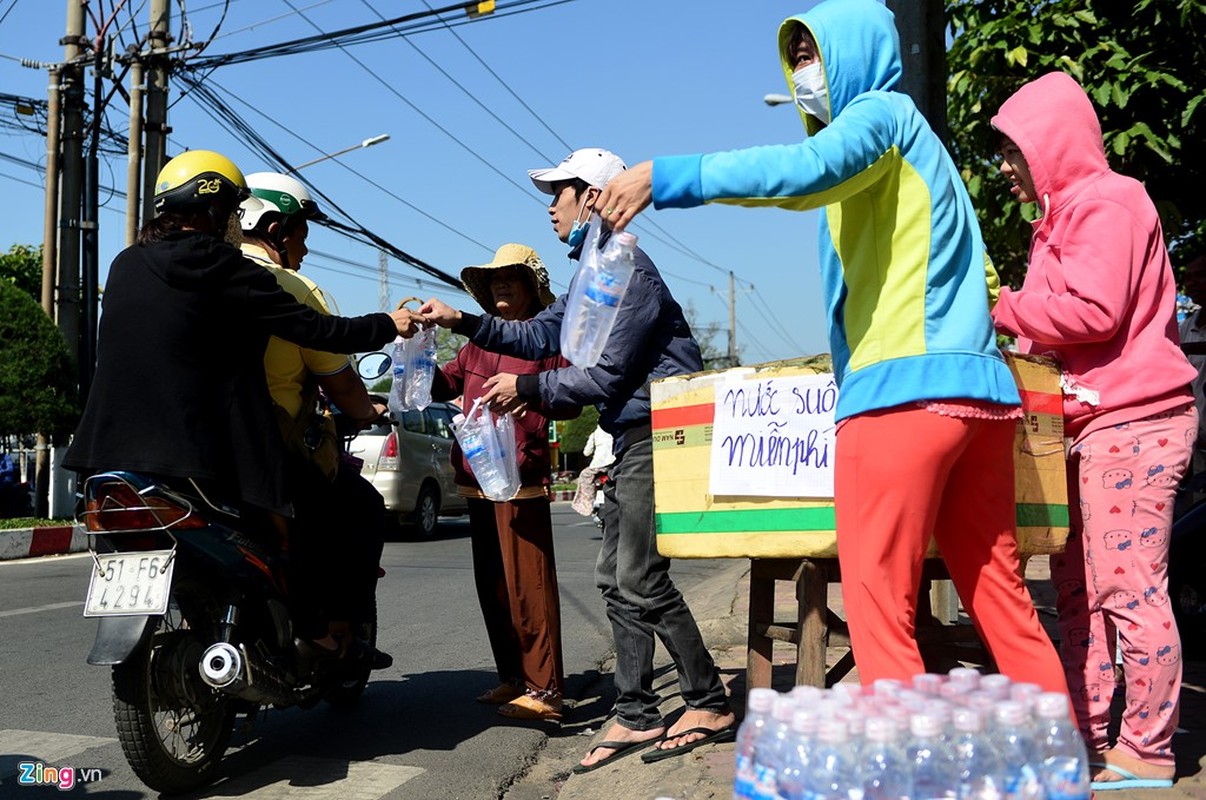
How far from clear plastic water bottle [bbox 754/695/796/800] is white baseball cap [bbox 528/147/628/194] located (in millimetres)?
2698

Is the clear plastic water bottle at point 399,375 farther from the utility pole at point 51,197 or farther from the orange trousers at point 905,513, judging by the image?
the utility pole at point 51,197

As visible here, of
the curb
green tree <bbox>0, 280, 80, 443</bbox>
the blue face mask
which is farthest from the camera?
green tree <bbox>0, 280, 80, 443</bbox>

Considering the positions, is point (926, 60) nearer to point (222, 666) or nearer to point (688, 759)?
point (688, 759)

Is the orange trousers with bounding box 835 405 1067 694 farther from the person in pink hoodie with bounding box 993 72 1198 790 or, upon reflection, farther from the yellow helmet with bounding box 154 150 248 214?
the yellow helmet with bounding box 154 150 248 214

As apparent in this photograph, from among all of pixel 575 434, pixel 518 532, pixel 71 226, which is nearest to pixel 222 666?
pixel 518 532

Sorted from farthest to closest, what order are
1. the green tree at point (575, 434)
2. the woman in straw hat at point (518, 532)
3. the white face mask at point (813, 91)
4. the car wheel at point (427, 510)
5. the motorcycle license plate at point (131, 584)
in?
the green tree at point (575, 434)
the car wheel at point (427, 510)
the woman in straw hat at point (518, 532)
the motorcycle license plate at point (131, 584)
the white face mask at point (813, 91)

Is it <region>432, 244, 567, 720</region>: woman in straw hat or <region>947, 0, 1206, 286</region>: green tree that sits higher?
<region>947, 0, 1206, 286</region>: green tree

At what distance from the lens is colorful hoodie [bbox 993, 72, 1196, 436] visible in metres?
3.21

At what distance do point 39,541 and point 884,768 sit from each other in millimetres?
12666

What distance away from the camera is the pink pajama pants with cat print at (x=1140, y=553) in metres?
3.26

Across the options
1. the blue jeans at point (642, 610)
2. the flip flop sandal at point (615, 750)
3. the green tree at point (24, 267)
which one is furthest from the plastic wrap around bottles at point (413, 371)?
the green tree at point (24, 267)

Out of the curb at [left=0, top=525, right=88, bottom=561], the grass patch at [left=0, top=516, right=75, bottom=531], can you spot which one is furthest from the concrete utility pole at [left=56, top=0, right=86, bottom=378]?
the curb at [left=0, top=525, right=88, bottom=561]

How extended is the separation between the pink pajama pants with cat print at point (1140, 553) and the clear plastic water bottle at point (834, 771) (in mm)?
1853

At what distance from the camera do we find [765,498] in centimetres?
349
